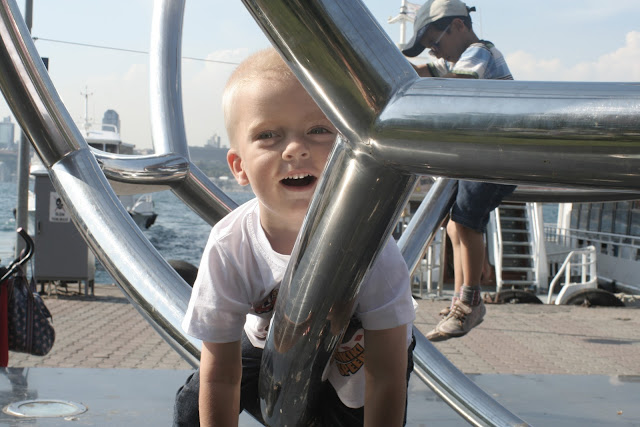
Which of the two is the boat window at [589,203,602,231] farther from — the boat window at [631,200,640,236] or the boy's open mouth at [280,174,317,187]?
the boy's open mouth at [280,174,317,187]

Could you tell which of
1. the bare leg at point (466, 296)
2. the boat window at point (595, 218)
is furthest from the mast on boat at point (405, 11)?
the boat window at point (595, 218)

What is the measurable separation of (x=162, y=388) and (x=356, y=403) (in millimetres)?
1047

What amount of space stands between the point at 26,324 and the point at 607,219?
1636 centimetres

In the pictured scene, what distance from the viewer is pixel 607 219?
58.0ft

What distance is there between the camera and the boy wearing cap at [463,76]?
2.21 meters

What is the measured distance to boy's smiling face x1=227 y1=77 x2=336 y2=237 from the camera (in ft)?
2.39

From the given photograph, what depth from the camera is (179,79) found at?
1282 mm

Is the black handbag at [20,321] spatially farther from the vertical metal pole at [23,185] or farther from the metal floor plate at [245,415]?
the vertical metal pole at [23,185]

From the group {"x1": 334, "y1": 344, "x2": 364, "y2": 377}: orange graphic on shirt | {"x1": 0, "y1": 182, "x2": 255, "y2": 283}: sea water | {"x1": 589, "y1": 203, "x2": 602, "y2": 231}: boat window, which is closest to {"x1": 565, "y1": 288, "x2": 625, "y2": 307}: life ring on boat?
{"x1": 589, "y1": 203, "x2": 602, "y2": 231}: boat window

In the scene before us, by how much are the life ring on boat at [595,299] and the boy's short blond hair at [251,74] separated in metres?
11.4

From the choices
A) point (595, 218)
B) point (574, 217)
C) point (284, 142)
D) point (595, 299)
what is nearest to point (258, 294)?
point (284, 142)

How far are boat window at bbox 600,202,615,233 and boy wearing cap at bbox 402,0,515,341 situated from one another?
15757 mm

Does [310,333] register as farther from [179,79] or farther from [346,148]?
[179,79]

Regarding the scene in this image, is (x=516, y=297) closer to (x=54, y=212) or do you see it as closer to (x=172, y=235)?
(x=54, y=212)
